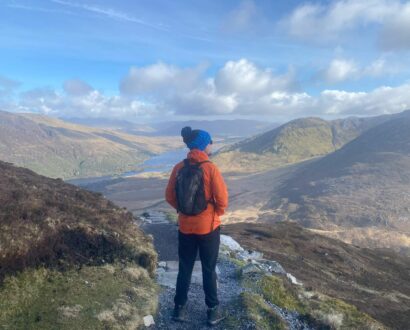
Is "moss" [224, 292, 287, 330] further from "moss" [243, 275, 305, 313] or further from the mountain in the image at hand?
the mountain

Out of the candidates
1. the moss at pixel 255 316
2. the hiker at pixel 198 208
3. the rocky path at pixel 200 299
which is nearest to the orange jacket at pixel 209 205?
the hiker at pixel 198 208

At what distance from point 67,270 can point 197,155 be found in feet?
17.1

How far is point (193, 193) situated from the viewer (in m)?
9.41

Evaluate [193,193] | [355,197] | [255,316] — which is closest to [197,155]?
[193,193]

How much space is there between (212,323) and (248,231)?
27.4 m

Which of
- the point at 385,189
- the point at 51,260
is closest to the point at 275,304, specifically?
the point at 51,260

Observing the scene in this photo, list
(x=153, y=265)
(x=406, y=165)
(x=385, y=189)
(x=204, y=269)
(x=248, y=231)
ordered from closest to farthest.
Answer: (x=204, y=269) → (x=153, y=265) → (x=248, y=231) → (x=385, y=189) → (x=406, y=165)

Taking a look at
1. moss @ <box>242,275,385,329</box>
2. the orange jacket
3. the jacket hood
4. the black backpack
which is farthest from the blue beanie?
moss @ <box>242,275,385,329</box>

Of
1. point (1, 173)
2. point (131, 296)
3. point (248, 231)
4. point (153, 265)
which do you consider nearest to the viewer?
point (131, 296)

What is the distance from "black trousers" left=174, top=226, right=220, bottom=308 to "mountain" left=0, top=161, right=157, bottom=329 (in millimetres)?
1343

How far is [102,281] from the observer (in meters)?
11.6

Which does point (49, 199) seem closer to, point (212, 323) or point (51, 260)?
point (51, 260)

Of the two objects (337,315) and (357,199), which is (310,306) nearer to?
(337,315)

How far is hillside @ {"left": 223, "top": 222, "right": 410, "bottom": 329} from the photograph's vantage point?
18469 millimetres
